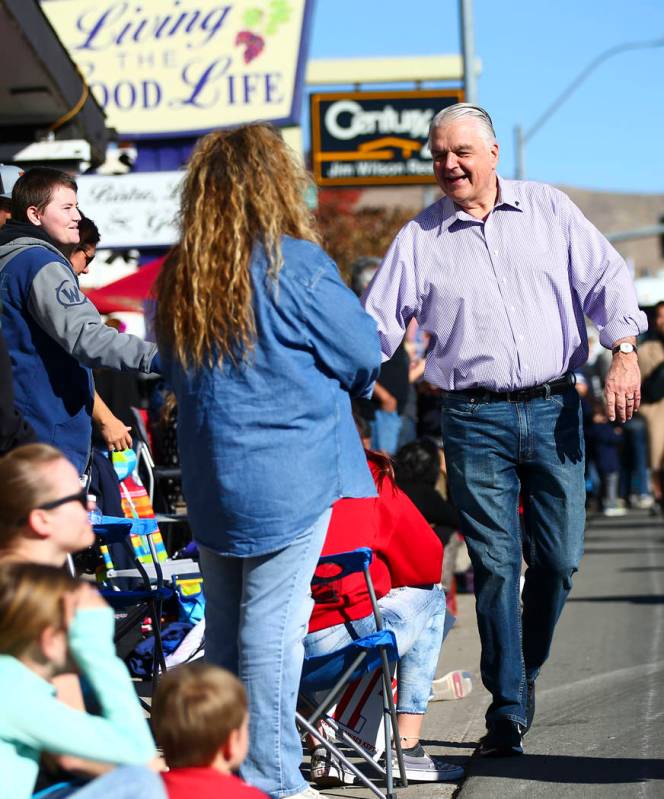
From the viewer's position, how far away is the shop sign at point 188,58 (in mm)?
16719

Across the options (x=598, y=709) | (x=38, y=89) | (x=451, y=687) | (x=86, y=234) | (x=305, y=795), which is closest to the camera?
(x=305, y=795)

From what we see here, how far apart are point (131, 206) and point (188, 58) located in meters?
2.71

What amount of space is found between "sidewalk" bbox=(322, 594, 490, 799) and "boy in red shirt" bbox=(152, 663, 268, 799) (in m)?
1.90

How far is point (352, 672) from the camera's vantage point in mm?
4828

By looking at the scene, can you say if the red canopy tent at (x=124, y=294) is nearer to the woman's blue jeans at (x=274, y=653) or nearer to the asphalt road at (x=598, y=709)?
the asphalt road at (x=598, y=709)

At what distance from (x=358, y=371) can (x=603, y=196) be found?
87.8 metres

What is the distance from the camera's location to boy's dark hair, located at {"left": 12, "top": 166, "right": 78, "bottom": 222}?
5250mm

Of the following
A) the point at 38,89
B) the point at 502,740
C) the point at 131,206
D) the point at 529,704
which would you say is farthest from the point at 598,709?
the point at 131,206

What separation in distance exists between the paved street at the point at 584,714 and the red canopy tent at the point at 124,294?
3.70 metres

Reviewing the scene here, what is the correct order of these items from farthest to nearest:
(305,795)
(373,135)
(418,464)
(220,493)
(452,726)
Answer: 1. (373,135)
2. (418,464)
3. (452,726)
4. (305,795)
5. (220,493)

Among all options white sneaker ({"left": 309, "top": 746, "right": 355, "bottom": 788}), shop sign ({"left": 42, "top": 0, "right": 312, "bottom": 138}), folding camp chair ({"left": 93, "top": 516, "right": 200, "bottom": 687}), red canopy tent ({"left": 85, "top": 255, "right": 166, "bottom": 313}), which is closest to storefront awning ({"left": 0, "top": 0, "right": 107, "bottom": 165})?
red canopy tent ({"left": 85, "top": 255, "right": 166, "bottom": 313})

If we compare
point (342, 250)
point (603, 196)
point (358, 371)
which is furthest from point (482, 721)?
point (603, 196)

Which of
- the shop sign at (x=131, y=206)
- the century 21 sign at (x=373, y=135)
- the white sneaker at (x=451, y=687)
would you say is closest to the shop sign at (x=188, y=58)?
the shop sign at (x=131, y=206)

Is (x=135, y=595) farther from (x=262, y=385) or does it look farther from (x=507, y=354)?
(x=507, y=354)
